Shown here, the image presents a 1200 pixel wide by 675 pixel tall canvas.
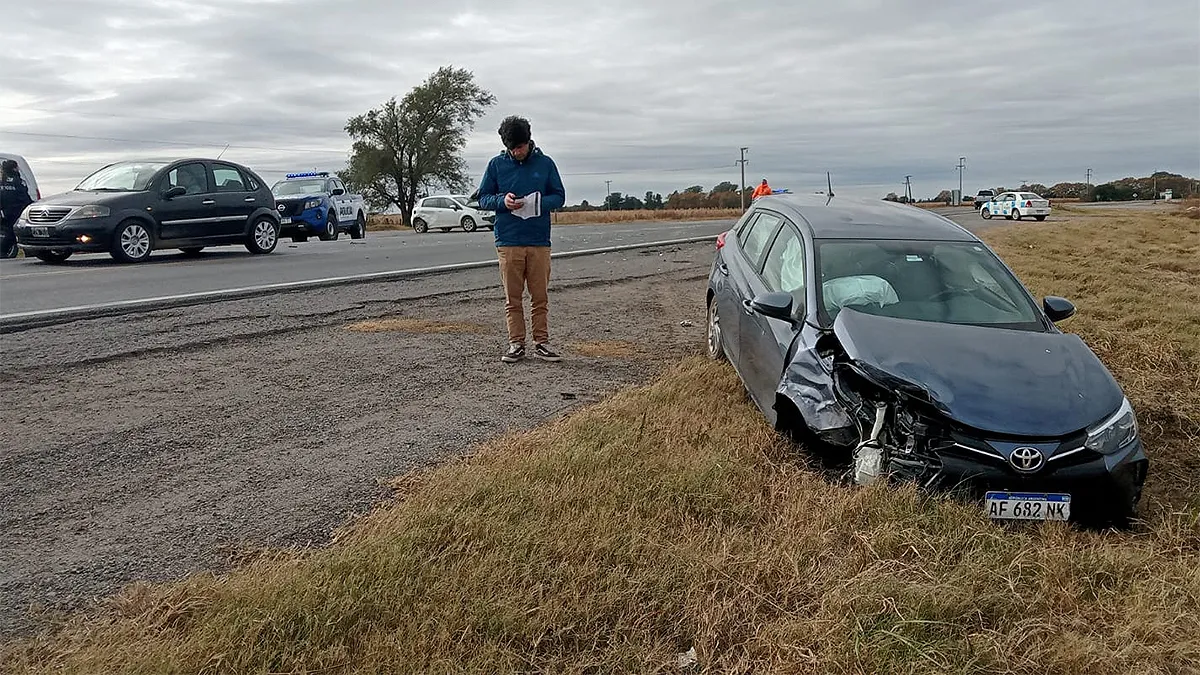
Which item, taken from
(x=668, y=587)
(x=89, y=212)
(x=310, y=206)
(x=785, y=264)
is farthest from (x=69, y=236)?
(x=668, y=587)

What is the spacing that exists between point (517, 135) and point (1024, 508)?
14.4 feet

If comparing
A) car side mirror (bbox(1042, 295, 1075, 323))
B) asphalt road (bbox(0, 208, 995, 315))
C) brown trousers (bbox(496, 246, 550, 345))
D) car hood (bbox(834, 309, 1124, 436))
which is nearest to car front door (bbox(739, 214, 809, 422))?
car hood (bbox(834, 309, 1124, 436))

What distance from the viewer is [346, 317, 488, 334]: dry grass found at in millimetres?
8203

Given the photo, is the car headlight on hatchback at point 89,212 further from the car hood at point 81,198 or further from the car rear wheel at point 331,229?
the car rear wheel at point 331,229

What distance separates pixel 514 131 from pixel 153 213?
386 inches

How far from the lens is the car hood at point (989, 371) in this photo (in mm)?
3809

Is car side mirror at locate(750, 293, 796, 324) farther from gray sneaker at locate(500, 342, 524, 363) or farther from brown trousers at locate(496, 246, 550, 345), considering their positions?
gray sneaker at locate(500, 342, 524, 363)

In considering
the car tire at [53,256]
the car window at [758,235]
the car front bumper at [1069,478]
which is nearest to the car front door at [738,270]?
the car window at [758,235]

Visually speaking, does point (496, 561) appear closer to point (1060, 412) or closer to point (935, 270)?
point (1060, 412)

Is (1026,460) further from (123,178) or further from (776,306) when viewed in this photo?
(123,178)

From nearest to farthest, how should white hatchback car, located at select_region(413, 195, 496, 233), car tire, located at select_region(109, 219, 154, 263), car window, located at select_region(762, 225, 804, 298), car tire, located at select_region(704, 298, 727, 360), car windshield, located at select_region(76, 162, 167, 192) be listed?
car window, located at select_region(762, 225, 804, 298)
car tire, located at select_region(704, 298, 727, 360)
car tire, located at select_region(109, 219, 154, 263)
car windshield, located at select_region(76, 162, 167, 192)
white hatchback car, located at select_region(413, 195, 496, 233)

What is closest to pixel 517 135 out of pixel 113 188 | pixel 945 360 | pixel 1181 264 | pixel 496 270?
pixel 945 360

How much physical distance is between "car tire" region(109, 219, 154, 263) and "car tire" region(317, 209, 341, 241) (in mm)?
8460

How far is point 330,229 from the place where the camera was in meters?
22.5
